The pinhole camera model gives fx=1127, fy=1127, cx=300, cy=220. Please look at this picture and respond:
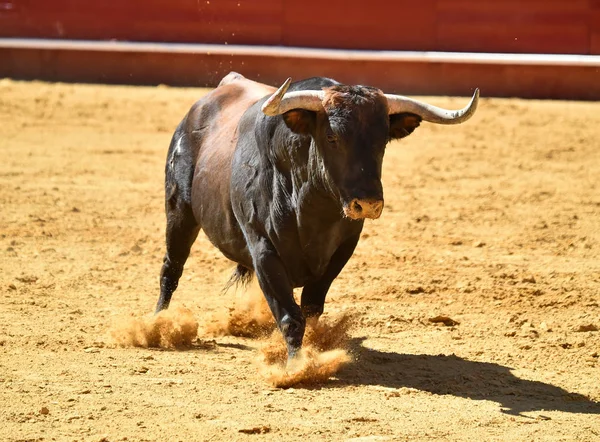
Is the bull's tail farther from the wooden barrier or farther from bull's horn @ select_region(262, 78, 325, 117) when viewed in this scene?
the wooden barrier

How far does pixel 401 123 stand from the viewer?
406 cm

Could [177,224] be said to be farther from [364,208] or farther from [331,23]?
[331,23]

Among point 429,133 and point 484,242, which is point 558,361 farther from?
point 429,133

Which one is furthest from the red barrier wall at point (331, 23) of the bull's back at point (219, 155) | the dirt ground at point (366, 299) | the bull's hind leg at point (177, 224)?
the bull's hind leg at point (177, 224)

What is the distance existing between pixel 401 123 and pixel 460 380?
3.09ft

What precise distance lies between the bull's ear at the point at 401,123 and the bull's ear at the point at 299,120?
12.5 inches

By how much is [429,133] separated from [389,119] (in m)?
5.85

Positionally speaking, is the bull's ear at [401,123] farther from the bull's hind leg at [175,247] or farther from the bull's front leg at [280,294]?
the bull's hind leg at [175,247]

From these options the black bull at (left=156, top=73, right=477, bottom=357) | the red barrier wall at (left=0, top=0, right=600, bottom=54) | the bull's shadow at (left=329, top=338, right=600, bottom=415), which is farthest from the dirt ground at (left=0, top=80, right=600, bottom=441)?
the red barrier wall at (left=0, top=0, right=600, bottom=54)

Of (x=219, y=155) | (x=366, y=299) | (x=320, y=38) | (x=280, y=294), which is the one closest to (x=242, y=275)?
(x=219, y=155)

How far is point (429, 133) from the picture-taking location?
9781 millimetres

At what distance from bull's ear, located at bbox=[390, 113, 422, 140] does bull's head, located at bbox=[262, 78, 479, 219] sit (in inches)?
2.0

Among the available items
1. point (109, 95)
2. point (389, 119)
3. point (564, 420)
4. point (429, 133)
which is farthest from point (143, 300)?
point (109, 95)

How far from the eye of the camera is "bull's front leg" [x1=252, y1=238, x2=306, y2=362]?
397cm
